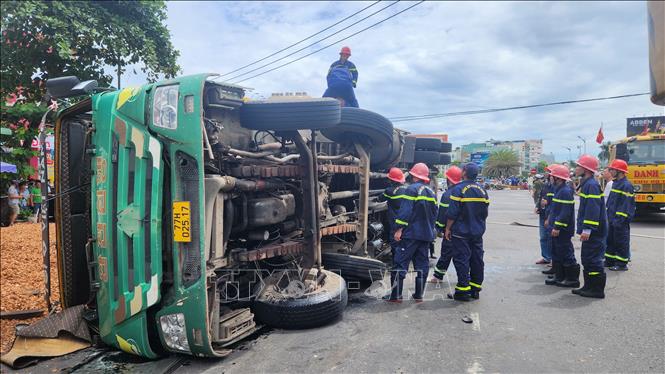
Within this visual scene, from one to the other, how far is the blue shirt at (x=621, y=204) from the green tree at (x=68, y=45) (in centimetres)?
766

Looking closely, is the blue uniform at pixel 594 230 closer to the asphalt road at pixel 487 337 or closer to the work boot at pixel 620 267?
the asphalt road at pixel 487 337

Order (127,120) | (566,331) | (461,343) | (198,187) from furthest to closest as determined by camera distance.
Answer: (566,331) → (461,343) → (127,120) → (198,187)

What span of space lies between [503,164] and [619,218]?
71317 millimetres

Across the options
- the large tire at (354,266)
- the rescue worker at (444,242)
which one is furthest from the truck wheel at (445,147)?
the large tire at (354,266)

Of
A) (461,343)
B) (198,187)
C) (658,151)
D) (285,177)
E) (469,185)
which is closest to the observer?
(198,187)

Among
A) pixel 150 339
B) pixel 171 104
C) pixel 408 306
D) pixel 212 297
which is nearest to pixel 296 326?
pixel 212 297

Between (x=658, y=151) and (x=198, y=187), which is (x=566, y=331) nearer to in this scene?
(x=198, y=187)

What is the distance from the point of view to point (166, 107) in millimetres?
3018

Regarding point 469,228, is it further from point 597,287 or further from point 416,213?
point 597,287

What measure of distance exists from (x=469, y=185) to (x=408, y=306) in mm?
1502

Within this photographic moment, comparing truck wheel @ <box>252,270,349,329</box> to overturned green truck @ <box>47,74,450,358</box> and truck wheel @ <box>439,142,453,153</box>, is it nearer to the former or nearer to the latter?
Result: overturned green truck @ <box>47,74,450,358</box>

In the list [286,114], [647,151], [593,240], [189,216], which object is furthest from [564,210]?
[647,151]

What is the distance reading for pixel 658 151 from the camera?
1160 cm

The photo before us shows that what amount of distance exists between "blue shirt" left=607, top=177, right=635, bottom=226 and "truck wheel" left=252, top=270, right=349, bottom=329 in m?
4.75
